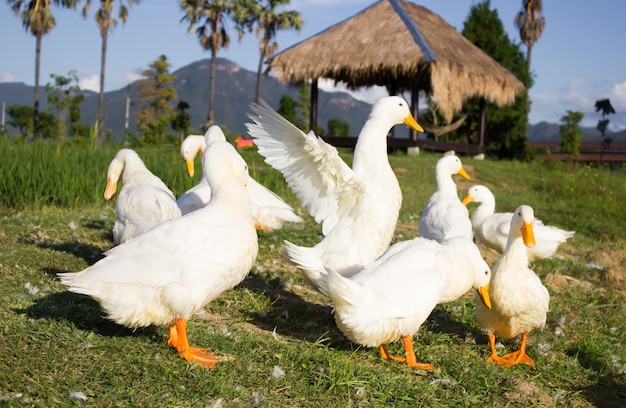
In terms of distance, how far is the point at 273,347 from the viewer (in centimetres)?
377

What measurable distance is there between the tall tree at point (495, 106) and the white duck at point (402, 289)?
19.2 meters

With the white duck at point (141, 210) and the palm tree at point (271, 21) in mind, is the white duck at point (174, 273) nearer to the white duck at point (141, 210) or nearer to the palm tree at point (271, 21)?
the white duck at point (141, 210)

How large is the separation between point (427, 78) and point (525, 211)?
14.0 meters

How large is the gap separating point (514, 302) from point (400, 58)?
1225 centimetres

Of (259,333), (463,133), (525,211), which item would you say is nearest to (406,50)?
(463,133)

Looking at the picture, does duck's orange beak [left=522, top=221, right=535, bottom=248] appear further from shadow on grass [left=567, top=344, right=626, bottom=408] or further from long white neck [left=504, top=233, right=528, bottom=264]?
shadow on grass [left=567, top=344, right=626, bottom=408]

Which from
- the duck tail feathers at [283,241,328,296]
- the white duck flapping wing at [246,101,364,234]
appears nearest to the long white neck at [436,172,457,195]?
the white duck flapping wing at [246,101,364,234]

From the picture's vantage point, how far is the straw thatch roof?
52.0 ft

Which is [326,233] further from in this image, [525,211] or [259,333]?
[525,211]

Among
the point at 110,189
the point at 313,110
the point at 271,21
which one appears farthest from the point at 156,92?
the point at 110,189

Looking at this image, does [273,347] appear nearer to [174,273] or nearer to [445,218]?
[174,273]

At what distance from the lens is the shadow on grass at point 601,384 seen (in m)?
3.90

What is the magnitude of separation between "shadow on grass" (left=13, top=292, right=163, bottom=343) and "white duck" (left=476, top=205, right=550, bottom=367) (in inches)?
87.2

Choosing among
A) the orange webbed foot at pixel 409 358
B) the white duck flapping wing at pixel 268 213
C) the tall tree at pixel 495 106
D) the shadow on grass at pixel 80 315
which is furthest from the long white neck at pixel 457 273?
the tall tree at pixel 495 106
